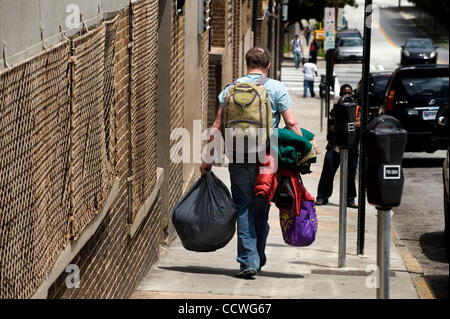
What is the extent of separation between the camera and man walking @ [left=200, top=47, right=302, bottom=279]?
787 centimetres

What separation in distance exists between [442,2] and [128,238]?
8891 centimetres

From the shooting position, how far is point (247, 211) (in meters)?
8.05

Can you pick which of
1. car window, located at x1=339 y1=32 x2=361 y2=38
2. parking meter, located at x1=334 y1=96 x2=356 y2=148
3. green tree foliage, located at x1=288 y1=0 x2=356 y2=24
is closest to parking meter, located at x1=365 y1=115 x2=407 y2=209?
parking meter, located at x1=334 y1=96 x2=356 y2=148

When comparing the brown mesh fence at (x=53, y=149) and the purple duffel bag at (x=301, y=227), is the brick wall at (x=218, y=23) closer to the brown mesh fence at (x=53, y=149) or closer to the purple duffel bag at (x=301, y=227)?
the purple duffel bag at (x=301, y=227)

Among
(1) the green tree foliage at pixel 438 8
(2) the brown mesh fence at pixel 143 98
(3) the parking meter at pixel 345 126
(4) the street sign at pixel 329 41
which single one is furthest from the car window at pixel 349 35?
(2) the brown mesh fence at pixel 143 98

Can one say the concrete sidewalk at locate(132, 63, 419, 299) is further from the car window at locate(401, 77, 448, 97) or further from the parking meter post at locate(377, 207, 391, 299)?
the car window at locate(401, 77, 448, 97)

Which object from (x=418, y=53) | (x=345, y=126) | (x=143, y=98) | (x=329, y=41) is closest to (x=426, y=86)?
(x=329, y=41)

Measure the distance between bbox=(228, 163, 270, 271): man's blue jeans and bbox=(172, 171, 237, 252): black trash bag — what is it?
0.15 m

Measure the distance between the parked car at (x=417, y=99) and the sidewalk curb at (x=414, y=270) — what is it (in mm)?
6446

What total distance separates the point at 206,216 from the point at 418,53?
48.8m
